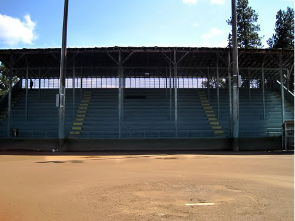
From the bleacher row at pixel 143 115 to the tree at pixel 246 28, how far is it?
13.4 m

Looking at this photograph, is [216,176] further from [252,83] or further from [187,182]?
[252,83]

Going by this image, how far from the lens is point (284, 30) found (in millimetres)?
40688

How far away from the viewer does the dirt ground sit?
4.83 meters

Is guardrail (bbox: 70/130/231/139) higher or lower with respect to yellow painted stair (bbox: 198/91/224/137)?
lower

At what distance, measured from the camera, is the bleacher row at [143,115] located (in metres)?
21.4

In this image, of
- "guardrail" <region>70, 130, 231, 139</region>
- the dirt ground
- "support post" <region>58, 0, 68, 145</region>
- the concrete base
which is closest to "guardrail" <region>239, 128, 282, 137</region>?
the concrete base

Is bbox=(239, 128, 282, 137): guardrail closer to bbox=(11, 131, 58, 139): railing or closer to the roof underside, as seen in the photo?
the roof underside

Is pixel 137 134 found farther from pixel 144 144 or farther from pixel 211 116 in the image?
pixel 211 116

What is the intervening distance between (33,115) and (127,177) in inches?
736

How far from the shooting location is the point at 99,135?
69.1ft

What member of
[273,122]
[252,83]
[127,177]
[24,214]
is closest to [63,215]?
[24,214]

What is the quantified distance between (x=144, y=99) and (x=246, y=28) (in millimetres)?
24357

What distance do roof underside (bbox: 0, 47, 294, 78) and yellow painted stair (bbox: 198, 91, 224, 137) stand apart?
3046 millimetres

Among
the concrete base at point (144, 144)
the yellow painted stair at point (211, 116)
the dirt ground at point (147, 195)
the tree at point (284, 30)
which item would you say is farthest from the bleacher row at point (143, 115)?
the tree at point (284, 30)
